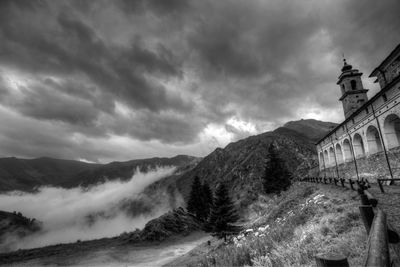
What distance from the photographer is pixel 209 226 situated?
42469 mm

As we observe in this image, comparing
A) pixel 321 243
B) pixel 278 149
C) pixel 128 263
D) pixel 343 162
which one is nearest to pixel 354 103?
pixel 343 162

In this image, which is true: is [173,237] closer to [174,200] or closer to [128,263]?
[128,263]

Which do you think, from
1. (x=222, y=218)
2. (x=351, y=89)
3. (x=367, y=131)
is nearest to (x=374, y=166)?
(x=367, y=131)

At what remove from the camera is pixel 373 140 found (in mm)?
29188

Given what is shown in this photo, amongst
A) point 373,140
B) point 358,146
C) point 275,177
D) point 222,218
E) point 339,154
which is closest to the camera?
point 373,140

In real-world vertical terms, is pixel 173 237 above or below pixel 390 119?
below

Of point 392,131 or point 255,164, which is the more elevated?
point 255,164

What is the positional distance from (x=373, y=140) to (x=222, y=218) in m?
26.4

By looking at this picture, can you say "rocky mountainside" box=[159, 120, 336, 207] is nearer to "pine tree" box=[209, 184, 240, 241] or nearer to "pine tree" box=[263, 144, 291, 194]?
"pine tree" box=[263, 144, 291, 194]

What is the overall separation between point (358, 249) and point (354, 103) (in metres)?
52.3

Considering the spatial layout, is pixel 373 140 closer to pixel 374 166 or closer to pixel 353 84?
pixel 374 166

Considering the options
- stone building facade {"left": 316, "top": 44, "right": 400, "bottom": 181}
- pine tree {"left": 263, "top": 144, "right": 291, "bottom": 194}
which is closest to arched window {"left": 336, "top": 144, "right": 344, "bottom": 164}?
stone building facade {"left": 316, "top": 44, "right": 400, "bottom": 181}

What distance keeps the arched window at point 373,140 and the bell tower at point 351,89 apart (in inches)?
806

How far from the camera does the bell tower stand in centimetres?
4712
